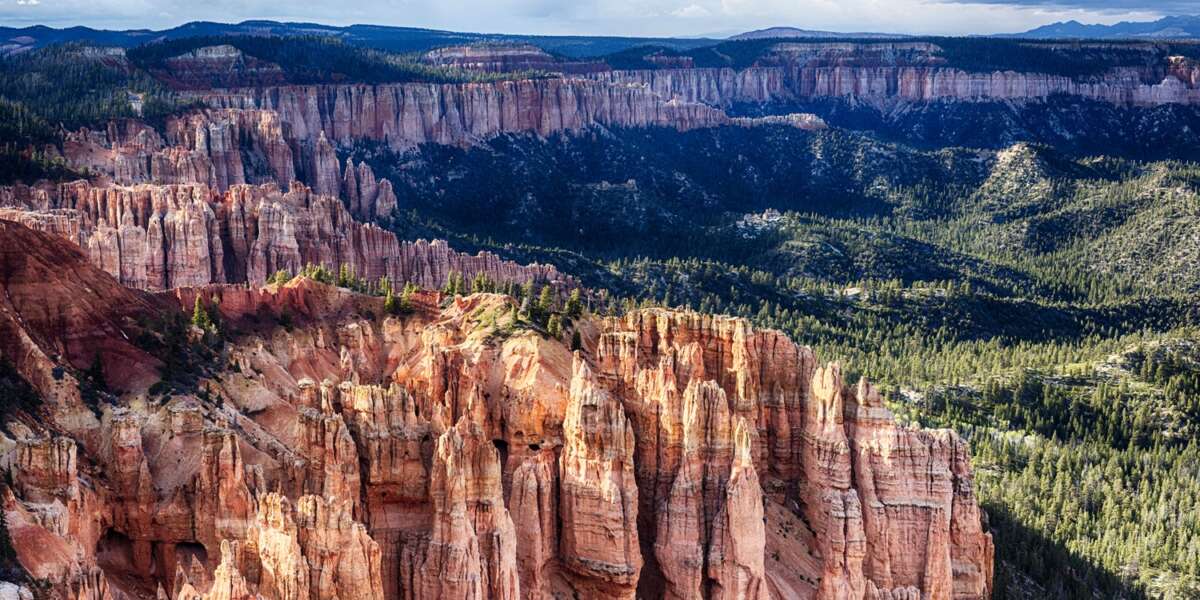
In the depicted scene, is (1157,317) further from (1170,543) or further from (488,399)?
(488,399)

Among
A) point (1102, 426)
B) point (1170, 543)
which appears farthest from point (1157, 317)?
point (1170, 543)

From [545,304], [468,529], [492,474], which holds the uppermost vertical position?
[545,304]

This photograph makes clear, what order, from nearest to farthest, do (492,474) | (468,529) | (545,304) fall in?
1. (468,529)
2. (492,474)
3. (545,304)

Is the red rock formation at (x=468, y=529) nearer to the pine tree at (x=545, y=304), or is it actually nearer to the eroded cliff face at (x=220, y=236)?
the pine tree at (x=545, y=304)

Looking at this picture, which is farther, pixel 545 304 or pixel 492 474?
pixel 545 304

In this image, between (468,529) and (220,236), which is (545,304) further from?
(220,236)

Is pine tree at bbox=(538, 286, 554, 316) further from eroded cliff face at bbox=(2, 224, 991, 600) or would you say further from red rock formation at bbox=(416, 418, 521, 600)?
red rock formation at bbox=(416, 418, 521, 600)

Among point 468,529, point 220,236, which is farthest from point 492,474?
point 220,236
